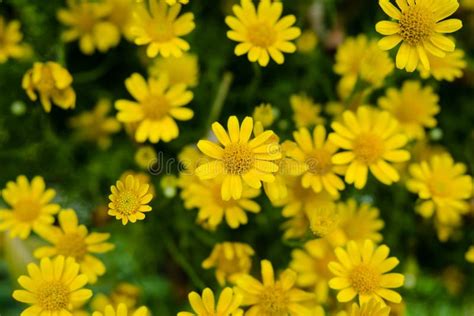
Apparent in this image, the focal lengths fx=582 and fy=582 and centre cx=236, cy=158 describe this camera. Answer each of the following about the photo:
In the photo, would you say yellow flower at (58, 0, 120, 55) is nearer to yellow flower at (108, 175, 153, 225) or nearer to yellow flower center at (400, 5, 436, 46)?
yellow flower at (108, 175, 153, 225)

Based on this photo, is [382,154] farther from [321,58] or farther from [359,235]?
[321,58]

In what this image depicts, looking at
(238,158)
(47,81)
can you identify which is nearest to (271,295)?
(238,158)

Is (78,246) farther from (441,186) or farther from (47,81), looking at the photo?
(441,186)

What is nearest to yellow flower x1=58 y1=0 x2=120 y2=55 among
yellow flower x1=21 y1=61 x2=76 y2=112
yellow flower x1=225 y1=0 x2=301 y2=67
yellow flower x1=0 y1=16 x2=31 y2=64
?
yellow flower x1=0 y1=16 x2=31 y2=64

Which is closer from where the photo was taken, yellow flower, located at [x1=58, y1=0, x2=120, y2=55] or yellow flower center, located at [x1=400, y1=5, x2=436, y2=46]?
yellow flower center, located at [x1=400, y1=5, x2=436, y2=46]

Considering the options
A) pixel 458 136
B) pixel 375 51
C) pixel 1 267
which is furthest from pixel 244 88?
pixel 1 267

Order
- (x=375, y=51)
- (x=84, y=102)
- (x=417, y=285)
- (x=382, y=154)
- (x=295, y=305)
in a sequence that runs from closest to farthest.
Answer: (x=295, y=305)
(x=382, y=154)
(x=375, y=51)
(x=417, y=285)
(x=84, y=102)

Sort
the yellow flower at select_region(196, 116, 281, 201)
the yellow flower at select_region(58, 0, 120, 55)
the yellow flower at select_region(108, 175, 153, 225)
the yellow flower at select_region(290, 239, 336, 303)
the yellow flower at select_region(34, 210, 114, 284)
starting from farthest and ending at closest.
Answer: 1. the yellow flower at select_region(58, 0, 120, 55)
2. the yellow flower at select_region(290, 239, 336, 303)
3. the yellow flower at select_region(34, 210, 114, 284)
4. the yellow flower at select_region(196, 116, 281, 201)
5. the yellow flower at select_region(108, 175, 153, 225)
